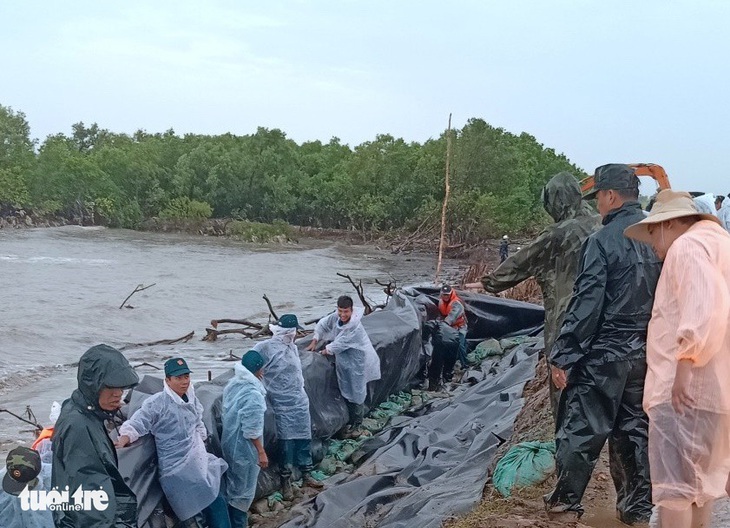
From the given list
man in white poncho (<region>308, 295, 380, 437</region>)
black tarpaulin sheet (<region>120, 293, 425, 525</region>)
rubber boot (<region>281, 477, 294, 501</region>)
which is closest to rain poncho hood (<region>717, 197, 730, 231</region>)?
black tarpaulin sheet (<region>120, 293, 425, 525</region>)

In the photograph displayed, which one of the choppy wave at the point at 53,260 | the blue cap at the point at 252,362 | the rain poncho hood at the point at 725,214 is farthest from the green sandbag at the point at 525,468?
the choppy wave at the point at 53,260

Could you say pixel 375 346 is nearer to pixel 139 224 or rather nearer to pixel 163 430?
pixel 163 430

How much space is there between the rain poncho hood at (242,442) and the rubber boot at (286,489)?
0.86 m

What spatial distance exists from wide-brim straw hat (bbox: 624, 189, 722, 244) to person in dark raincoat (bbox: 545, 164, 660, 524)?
0.49 metres

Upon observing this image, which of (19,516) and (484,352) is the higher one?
(19,516)

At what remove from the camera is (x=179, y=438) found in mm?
4766

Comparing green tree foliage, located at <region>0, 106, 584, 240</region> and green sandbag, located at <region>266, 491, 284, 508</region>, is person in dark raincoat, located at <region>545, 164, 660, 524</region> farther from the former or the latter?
green tree foliage, located at <region>0, 106, 584, 240</region>

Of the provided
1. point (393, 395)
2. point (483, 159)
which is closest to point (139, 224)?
point (483, 159)

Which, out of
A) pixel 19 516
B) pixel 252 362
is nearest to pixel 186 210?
pixel 252 362

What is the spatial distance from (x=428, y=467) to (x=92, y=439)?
11.7ft

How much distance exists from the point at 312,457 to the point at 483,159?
131 feet

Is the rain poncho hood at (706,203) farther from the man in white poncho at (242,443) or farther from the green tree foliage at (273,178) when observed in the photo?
the green tree foliage at (273,178)

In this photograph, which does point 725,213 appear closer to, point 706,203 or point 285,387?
point 706,203

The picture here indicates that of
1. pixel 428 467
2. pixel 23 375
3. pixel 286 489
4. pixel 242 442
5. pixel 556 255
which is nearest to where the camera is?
pixel 556 255
